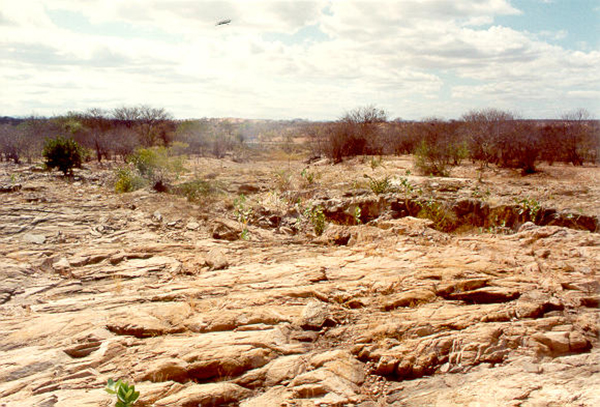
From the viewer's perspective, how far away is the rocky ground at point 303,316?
113 inches

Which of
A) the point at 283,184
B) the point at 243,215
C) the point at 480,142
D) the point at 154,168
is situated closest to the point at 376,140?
the point at 480,142

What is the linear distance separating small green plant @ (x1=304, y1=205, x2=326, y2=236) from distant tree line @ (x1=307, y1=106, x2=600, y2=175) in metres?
8.72

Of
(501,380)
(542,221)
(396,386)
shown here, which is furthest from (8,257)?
(542,221)

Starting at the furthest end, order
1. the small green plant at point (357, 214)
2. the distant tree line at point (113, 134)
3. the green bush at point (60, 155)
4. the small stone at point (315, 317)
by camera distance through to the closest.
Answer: the distant tree line at point (113, 134), the green bush at point (60, 155), the small green plant at point (357, 214), the small stone at point (315, 317)

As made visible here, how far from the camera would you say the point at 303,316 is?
12.4ft

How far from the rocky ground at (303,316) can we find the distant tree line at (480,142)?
10543 mm

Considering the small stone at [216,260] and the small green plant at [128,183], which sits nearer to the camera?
the small stone at [216,260]

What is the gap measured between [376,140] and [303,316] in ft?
65.6

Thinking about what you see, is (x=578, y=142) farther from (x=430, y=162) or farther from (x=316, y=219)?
(x=316, y=219)

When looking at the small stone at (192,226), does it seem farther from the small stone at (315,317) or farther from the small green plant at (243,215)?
the small stone at (315,317)

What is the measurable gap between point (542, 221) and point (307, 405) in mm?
6498

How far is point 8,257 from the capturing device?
5586 mm

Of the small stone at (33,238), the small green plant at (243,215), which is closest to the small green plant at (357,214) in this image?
the small green plant at (243,215)

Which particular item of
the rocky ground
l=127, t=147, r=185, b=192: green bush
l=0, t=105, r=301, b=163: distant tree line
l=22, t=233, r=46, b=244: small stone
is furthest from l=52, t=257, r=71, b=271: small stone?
l=0, t=105, r=301, b=163: distant tree line
